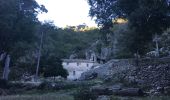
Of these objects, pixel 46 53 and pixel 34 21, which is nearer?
pixel 34 21

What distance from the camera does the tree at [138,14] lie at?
2247cm

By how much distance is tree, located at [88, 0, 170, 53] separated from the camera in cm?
2247

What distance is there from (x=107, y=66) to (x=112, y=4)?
20.8 metres

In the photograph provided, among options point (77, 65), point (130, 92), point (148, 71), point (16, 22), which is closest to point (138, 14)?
point (130, 92)

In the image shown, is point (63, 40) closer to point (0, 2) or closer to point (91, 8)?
point (0, 2)

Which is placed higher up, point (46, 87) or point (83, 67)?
point (83, 67)

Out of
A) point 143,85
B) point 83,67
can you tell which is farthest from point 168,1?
point 83,67

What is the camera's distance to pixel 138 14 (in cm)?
2255

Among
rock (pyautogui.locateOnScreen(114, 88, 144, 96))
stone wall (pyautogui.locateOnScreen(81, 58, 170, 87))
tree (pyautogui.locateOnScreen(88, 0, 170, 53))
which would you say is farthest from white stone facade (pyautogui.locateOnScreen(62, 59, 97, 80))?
tree (pyautogui.locateOnScreen(88, 0, 170, 53))

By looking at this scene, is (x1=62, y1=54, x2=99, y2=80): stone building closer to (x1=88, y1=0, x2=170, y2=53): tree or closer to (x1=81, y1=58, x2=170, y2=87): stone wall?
(x1=81, y1=58, x2=170, y2=87): stone wall

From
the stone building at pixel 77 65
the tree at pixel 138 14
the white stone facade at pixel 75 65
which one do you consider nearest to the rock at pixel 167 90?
the tree at pixel 138 14

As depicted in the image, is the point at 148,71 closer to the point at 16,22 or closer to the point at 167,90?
the point at 167,90

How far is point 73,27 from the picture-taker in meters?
109

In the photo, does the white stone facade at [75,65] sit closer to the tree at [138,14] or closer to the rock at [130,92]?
the rock at [130,92]
